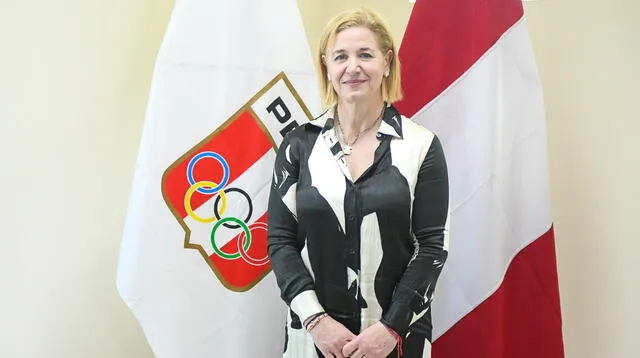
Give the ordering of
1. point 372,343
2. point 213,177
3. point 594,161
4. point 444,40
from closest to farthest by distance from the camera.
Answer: point 372,343 < point 213,177 < point 444,40 < point 594,161

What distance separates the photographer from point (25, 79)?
141 centimetres

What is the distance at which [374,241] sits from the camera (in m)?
1.18

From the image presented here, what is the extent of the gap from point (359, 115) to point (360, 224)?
0.26 m

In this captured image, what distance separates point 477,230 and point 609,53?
689 mm

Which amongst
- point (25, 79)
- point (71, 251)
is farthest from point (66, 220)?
point (25, 79)

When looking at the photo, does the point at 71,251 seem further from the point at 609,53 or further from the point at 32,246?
the point at 609,53

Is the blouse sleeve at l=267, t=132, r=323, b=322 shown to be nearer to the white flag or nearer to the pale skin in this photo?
the pale skin

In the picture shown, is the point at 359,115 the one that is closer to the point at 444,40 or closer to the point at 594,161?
the point at 444,40

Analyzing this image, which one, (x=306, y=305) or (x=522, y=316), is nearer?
(x=306, y=305)

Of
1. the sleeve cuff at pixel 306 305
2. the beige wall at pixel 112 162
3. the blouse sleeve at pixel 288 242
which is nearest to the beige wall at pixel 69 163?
the beige wall at pixel 112 162

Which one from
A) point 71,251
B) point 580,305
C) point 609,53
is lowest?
point 580,305

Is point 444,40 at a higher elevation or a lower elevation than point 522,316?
higher

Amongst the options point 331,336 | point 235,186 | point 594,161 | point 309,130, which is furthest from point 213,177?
point 594,161

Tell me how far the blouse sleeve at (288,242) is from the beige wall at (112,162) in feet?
1.89
